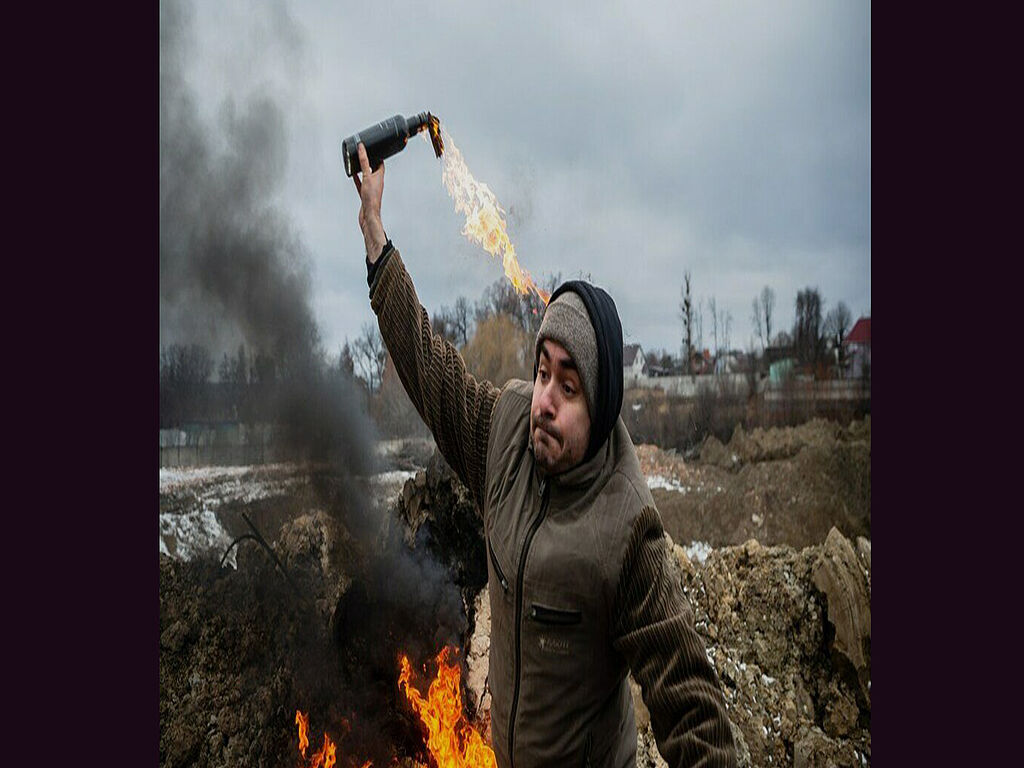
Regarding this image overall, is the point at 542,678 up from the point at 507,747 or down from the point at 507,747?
up

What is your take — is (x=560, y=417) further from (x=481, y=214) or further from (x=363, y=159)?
(x=481, y=214)

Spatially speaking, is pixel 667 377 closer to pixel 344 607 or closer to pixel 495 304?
pixel 495 304

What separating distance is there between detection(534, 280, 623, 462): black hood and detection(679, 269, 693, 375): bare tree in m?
1.30

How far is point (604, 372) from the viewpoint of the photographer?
9.22ft

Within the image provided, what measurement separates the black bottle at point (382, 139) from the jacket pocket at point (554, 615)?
5.81 feet

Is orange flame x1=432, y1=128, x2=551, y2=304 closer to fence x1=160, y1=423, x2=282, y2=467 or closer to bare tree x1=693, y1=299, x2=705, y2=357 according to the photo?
bare tree x1=693, y1=299, x2=705, y2=357

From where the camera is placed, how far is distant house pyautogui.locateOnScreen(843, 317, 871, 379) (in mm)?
4203

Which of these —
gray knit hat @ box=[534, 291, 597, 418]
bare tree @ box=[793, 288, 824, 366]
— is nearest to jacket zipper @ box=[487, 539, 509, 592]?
gray knit hat @ box=[534, 291, 597, 418]

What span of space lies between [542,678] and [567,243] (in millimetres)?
1948

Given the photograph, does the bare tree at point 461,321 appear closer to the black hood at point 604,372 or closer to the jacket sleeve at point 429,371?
the jacket sleeve at point 429,371

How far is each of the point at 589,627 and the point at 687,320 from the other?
1.78m

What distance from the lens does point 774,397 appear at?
13.7ft

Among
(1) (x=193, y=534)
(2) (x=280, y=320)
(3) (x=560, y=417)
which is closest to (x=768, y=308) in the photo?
(3) (x=560, y=417)

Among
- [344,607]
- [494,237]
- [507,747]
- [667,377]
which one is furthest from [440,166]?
[507,747]
